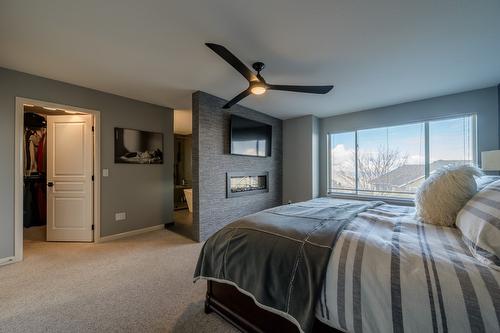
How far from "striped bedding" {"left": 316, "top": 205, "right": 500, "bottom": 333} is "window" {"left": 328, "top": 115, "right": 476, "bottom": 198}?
10.1 ft

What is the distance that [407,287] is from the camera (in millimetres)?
842

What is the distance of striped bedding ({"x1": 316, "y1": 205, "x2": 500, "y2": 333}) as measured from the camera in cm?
75

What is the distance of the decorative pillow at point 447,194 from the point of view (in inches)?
54.9

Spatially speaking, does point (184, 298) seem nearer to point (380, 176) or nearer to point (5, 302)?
point (5, 302)

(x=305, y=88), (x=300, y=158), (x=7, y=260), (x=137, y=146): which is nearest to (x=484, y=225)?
(x=305, y=88)

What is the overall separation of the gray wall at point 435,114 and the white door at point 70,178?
4511 millimetres

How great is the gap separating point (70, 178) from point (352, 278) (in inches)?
158

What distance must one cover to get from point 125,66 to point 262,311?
9.37ft

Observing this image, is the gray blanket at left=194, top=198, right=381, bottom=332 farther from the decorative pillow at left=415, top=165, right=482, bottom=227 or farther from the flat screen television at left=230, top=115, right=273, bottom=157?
the flat screen television at left=230, top=115, right=273, bottom=157

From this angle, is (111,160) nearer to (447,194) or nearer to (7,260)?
(7,260)

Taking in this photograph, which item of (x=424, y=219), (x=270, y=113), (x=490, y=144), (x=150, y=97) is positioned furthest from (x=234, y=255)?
(x=490, y=144)

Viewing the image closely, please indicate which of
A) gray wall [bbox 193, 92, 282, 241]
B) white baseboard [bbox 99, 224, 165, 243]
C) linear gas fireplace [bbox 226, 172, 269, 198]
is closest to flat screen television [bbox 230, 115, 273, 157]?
gray wall [bbox 193, 92, 282, 241]

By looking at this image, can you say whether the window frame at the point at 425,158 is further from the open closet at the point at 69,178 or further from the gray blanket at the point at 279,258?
the open closet at the point at 69,178

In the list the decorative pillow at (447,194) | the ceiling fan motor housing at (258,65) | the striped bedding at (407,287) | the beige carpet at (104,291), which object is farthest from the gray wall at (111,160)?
the decorative pillow at (447,194)
